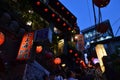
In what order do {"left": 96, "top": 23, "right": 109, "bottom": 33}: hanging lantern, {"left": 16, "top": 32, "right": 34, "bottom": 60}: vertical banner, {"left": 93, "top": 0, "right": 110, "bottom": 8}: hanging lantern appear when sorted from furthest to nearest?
{"left": 16, "top": 32, "right": 34, "bottom": 60}: vertical banner, {"left": 96, "top": 23, "right": 109, "bottom": 33}: hanging lantern, {"left": 93, "top": 0, "right": 110, "bottom": 8}: hanging lantern

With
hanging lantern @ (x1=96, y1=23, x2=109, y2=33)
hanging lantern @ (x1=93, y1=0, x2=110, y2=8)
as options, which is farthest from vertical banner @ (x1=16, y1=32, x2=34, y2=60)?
hanging lantern @ (x1=93, y1=0, x2=110, y2=8)

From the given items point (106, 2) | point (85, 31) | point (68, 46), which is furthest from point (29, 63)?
point (85, 31)

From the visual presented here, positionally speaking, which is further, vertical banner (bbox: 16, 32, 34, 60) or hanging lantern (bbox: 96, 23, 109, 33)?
vertical banner (bbox: 16, 32, 34, 60)

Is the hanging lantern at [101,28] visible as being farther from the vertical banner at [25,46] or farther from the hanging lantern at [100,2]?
the vertical banner at [25,46]

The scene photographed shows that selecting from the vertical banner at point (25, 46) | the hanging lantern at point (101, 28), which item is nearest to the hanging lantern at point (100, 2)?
the hanging lantern at point (101, 28)

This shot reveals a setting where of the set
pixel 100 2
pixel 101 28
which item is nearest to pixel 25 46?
pixel 101 28

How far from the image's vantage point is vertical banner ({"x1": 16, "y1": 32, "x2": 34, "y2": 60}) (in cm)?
1018

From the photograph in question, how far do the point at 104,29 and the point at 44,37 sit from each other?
12.4 ft

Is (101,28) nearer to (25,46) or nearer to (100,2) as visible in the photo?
(100,2)

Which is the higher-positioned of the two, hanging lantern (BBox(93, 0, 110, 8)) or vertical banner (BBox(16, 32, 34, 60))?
hanging lantern (BBox(93, 0, 110, 8))

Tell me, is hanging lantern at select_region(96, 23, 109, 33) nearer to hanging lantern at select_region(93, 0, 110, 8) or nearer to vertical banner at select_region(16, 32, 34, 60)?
hanging lantern at select_region(93, 0, 110, 8)

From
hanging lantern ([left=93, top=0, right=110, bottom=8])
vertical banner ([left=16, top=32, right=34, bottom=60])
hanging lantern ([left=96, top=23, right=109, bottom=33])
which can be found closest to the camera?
hanging lantern ([left=93, top=0, right=110, bottom=8])

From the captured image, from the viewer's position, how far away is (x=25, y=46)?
1070 cm

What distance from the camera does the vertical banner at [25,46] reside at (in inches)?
401
